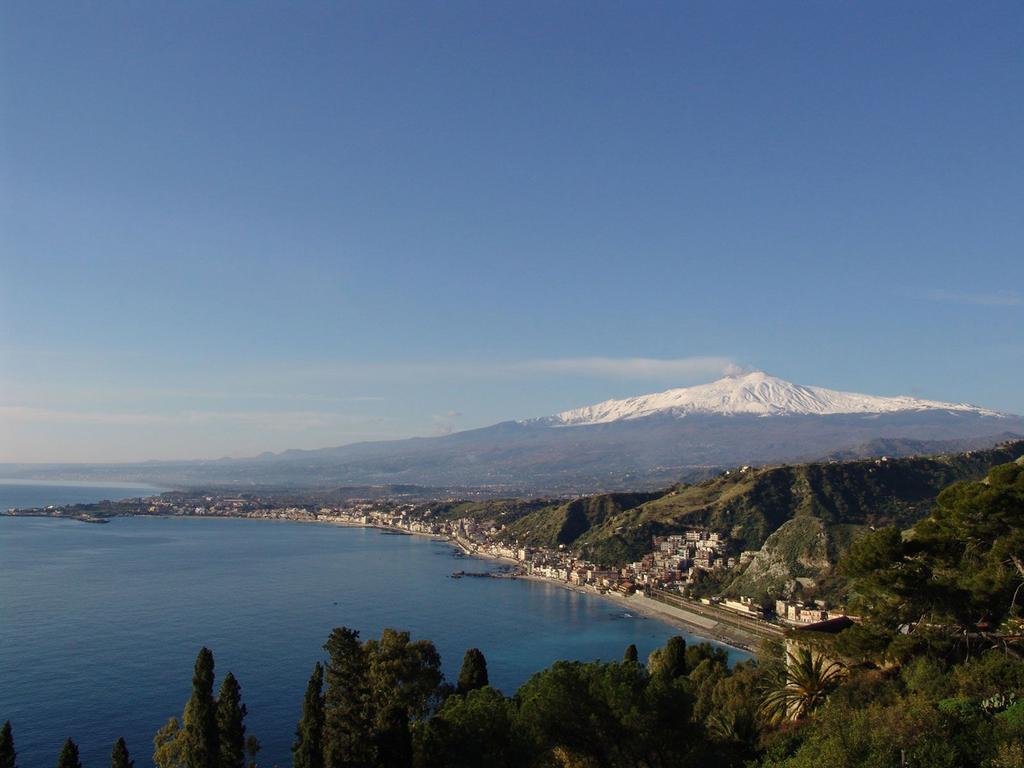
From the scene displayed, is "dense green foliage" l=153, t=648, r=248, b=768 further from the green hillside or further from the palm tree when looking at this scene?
the green hillside

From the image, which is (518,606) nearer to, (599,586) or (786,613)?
(599,586)

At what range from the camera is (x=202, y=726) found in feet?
53.0

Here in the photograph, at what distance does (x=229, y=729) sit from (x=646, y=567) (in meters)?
53.8

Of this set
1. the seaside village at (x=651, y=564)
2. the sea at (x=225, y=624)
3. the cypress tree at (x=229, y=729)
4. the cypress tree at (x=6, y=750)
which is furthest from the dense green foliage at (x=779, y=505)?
the cypress tree at (x=6, y=750)

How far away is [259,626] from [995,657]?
134 ft

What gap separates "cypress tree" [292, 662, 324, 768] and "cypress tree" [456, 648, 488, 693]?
6.37m

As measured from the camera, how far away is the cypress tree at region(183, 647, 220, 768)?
1612cm

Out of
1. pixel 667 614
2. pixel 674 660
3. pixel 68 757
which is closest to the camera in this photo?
pixel 68 757

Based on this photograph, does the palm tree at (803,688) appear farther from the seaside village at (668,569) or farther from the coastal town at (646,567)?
the seaside village at (668,569)

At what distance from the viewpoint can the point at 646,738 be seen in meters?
12.2

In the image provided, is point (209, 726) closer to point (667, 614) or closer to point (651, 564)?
point (667, 614)

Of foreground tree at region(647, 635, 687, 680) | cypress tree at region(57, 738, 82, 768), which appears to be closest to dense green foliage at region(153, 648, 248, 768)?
cypress tree at region(57, 738, 82, 768)

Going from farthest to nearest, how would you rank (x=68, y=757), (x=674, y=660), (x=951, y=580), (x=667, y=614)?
(x=667, y=614) < (x=674, y=660) < (x=951, y=580) < (x=68, y=757)

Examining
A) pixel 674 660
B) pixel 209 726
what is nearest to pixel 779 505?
pixel 674 660
